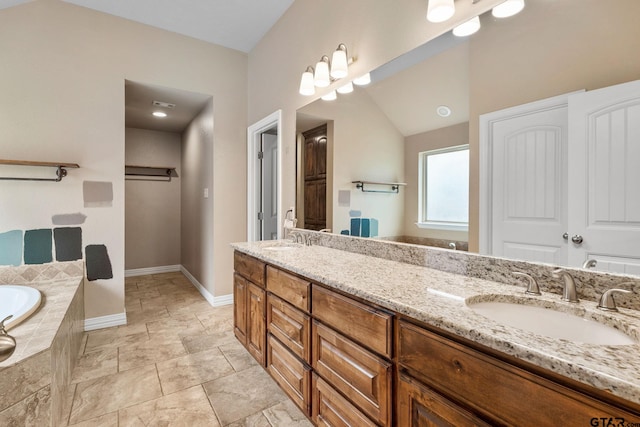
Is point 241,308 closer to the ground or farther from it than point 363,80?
closer to the ground

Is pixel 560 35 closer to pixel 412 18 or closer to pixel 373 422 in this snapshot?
pixel 412 18

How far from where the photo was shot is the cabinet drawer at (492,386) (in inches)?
24.1

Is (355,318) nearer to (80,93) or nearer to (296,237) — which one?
(296,237)

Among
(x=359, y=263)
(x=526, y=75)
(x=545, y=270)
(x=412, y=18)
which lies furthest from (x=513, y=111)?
(x=359, y=263)

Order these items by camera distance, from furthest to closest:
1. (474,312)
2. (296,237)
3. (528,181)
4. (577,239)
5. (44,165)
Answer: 1. (296,237)
2. (44,165)
3. (528,181)
4. (577,239)
5. (474,312)

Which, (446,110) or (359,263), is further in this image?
(359,263)

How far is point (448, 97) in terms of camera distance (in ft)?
4.78

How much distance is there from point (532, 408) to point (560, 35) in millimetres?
1192

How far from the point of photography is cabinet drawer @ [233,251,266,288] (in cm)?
201

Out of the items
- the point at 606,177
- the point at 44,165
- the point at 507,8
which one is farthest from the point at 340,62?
the point at 44,165

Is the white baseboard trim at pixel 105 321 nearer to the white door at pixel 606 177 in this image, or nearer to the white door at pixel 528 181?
the white door at pixel 528 181

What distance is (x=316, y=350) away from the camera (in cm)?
144

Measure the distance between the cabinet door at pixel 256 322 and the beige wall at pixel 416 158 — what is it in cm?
107

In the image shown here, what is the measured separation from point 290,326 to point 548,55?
5.42ft
